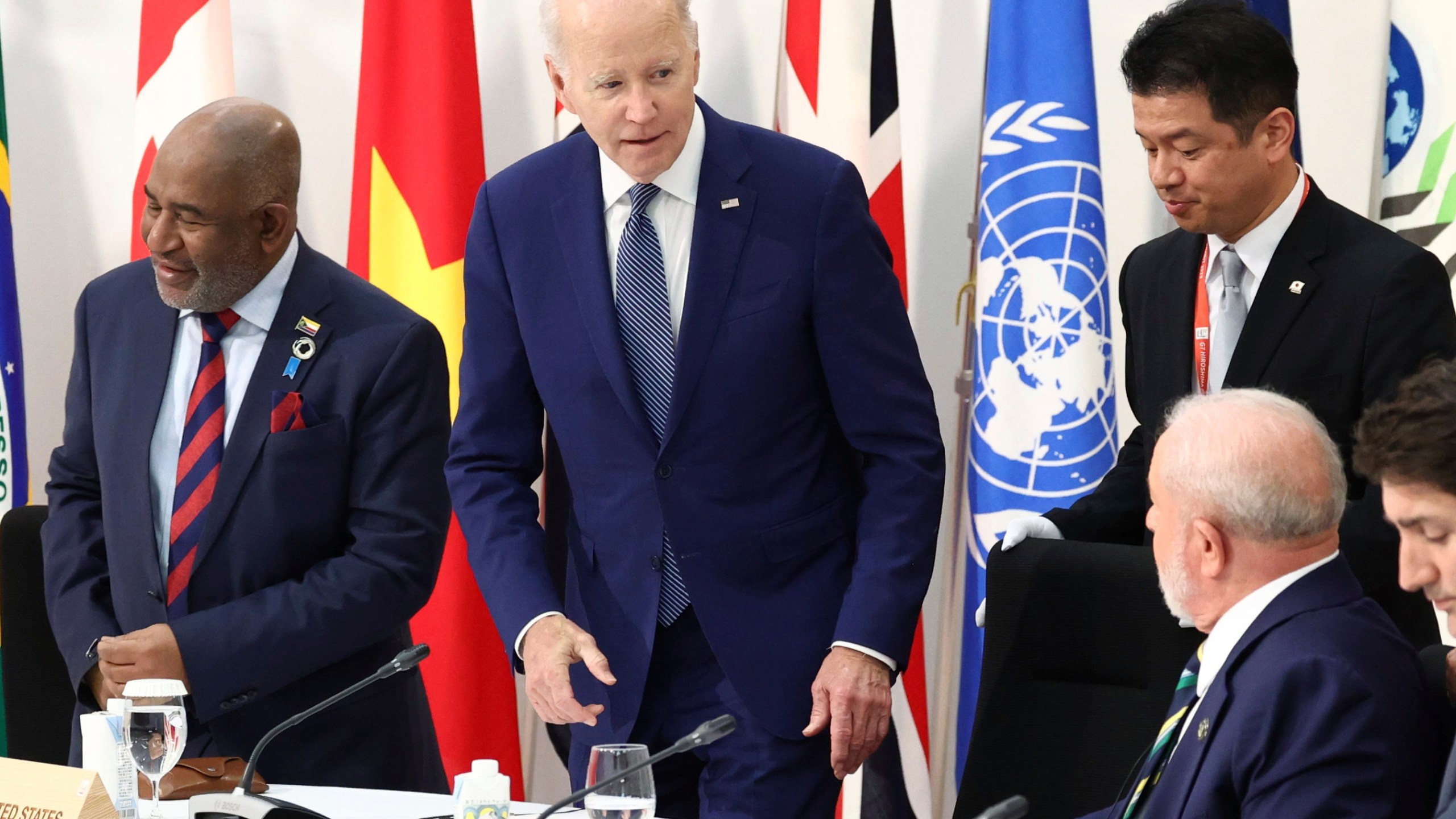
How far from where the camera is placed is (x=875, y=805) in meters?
3.89

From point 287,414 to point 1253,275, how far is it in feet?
5.43

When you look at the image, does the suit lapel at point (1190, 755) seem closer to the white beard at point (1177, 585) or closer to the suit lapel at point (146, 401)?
the white beard at point (1177, 585)

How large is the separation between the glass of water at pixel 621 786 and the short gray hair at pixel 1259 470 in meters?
0.73

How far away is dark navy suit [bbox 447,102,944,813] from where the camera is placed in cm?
239

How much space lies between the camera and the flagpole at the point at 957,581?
12.9 ft

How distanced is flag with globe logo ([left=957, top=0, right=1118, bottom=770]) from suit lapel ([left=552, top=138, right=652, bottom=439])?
138cm

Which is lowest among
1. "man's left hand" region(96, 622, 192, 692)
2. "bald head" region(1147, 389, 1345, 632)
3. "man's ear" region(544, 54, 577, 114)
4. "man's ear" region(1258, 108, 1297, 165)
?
"man's left hand" region(96, 622, 192, 692)

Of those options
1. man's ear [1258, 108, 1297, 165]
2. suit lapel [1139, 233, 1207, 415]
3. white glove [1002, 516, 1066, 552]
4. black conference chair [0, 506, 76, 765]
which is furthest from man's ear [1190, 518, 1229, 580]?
black conference chair [0, 506, 76, 765]

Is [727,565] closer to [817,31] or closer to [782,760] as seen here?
[782,760]

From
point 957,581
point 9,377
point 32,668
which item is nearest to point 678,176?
point 32,668

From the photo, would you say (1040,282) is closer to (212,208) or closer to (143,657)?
(212,208)

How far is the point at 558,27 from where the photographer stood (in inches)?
95.6

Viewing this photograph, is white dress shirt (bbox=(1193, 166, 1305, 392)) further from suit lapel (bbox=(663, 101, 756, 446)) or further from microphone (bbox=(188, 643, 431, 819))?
microphone (bbox=(188, 643, 431, 819))

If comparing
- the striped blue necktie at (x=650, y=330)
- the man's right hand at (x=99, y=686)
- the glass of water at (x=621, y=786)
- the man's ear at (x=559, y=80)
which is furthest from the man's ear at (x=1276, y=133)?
the man's right hand at (x=99, y=686)
